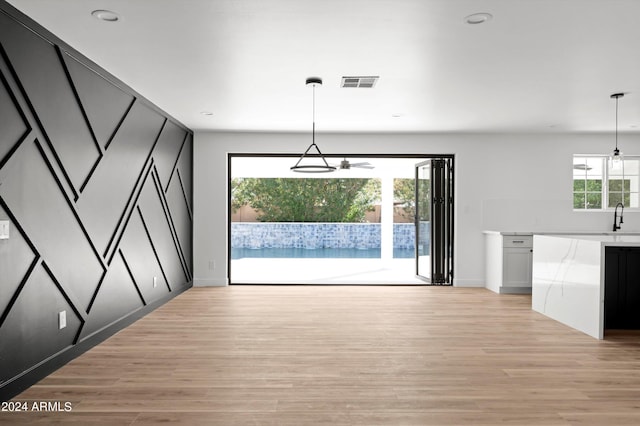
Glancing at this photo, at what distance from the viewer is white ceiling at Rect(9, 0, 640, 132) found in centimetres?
274

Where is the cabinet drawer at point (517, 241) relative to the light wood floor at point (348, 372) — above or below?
above

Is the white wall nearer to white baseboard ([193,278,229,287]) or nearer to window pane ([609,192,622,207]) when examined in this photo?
window pane ([609,192,622,207])

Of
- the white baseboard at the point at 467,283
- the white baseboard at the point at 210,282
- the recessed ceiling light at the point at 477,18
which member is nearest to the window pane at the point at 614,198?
the white baseboard at the point at 467,283

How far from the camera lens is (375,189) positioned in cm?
1666

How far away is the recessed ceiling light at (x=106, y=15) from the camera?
2760 mm

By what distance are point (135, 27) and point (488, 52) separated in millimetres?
2581

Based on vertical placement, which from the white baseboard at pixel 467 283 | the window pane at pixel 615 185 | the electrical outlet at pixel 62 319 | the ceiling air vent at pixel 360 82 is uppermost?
the ceiling air vent at pixel 360 82

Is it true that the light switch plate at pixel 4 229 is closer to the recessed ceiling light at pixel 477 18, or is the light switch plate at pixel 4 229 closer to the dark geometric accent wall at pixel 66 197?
A: the dark geometric accent wall at pixel 66 197

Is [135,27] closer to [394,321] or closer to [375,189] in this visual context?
[394,321]

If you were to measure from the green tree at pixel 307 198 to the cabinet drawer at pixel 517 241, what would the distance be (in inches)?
402

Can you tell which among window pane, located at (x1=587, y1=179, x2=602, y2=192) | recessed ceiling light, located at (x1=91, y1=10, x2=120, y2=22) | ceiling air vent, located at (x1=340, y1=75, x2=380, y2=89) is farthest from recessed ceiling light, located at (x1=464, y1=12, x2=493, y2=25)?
window pane, located at (x1=587, y1=179, x2=602, y2=192)

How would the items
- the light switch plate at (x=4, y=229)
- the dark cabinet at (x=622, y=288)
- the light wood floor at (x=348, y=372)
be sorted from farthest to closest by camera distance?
1. the dark cabinet at (x=622, y=288)
2. the light switch plate at (x=4, y=229)
3. the light wood floor at (x=348, y=372)

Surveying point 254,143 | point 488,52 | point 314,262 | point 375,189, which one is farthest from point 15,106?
point 375,189

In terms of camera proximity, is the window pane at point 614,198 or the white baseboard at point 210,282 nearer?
the white baseboard at point 210,282
